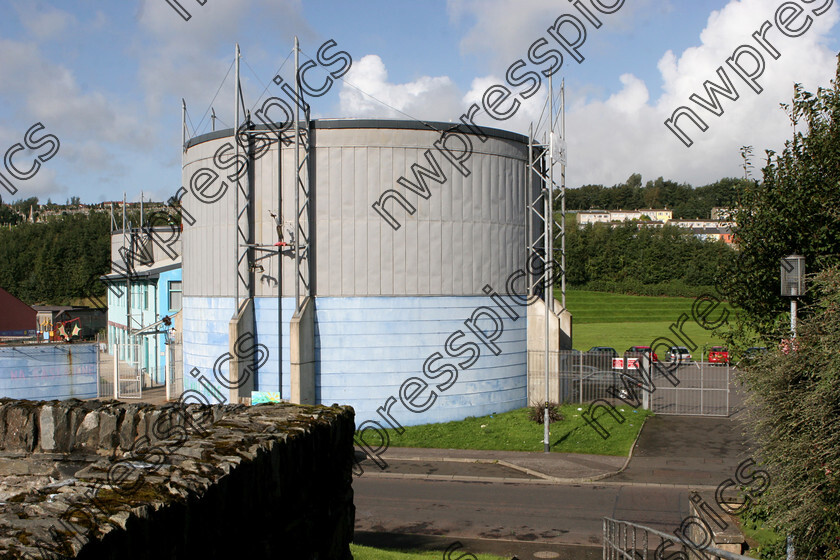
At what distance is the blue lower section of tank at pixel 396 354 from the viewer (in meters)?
24.4

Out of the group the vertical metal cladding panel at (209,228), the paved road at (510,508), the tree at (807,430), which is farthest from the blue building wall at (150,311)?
the tree at (807,430)

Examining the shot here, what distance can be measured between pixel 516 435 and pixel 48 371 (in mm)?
18318

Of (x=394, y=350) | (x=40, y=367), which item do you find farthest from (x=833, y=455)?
(x=40, y=367)

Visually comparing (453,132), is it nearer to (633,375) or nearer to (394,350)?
(394,350)

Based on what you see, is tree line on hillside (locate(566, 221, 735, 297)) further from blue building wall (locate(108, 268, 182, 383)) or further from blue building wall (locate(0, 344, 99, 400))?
blue building wall (locate(0, 344, 99, 400))

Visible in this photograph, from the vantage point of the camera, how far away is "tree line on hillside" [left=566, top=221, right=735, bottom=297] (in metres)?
85.4

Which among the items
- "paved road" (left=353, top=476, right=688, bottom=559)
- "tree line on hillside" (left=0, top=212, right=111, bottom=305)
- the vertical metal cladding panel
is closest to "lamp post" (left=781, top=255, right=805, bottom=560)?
"paved road" (left=353, top=476, right=688, bottom=559)

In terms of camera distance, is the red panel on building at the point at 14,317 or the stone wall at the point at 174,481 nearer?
the stone wall at the point at 174,481

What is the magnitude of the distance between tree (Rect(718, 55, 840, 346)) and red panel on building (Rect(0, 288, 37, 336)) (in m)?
40.7

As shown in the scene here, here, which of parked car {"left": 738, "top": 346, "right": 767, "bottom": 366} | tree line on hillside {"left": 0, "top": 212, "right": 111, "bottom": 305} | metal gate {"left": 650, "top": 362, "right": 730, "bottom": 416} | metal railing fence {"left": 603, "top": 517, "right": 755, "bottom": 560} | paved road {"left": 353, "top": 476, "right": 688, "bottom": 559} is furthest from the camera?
tree line on hillside {"left": 0, "top": 212, "right": 111, "bottom": 305}

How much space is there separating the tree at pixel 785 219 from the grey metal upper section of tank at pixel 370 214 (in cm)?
1220

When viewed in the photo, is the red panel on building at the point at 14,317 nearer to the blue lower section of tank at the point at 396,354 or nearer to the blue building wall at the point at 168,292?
the blue building wall at the point at 168,292

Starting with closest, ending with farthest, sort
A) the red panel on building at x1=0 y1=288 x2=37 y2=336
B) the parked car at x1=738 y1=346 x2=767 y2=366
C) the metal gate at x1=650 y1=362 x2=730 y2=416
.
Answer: the parked car at x1=738 y1=346 x2=767 y2=366
the metal gate at x1=650 y1=362 x2=730 y2=416
the red panel on building at x1=0 y1=288 x2=37 y2=336

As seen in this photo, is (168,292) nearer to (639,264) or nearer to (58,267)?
(639,264)
